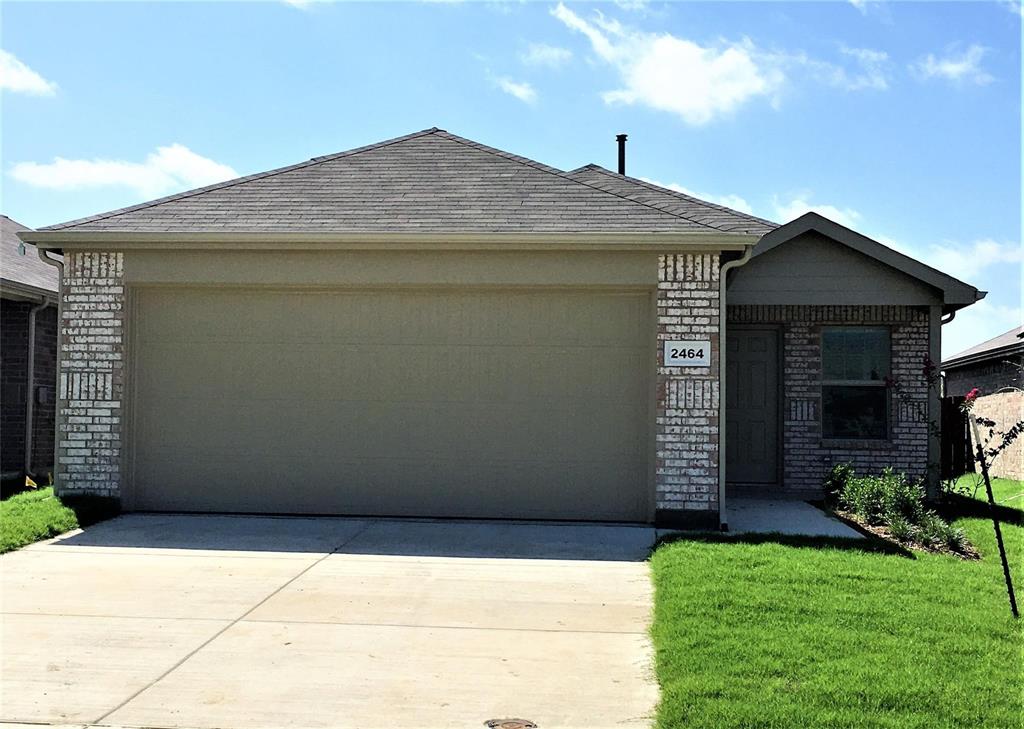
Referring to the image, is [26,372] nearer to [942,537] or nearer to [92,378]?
[92,378]

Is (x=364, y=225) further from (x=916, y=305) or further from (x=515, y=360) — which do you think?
(x=916, y=305)

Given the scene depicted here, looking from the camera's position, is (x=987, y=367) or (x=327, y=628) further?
(x=987, y=367)

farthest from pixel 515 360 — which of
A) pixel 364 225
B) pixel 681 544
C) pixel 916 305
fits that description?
pixel 916 305

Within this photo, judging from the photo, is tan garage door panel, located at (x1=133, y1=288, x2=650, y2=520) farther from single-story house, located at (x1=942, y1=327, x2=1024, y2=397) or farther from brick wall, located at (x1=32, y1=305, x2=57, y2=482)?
single-story house, located at (x1=942, y1=327, x2=1024, y2=397)

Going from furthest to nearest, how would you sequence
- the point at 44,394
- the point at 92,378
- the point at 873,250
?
the point at 44,394 → the point at 873,250 → the point at 92,378

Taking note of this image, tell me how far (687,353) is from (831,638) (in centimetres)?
455

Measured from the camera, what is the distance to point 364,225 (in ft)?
33.9

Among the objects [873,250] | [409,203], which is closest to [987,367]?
[873,250]

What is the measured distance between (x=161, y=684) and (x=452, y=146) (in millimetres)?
8712

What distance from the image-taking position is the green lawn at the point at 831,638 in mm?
4727

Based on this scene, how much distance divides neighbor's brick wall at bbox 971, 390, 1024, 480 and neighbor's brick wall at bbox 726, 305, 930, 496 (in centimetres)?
497

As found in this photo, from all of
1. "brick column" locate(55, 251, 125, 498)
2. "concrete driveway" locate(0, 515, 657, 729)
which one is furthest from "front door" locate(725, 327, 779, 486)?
"brick column" locate(55, 251, 125, 498)

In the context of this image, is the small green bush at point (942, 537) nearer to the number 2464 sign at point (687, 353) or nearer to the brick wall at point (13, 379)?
the number 2464 sign at point (687, 353)

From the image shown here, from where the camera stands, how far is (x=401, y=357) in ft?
34.7
